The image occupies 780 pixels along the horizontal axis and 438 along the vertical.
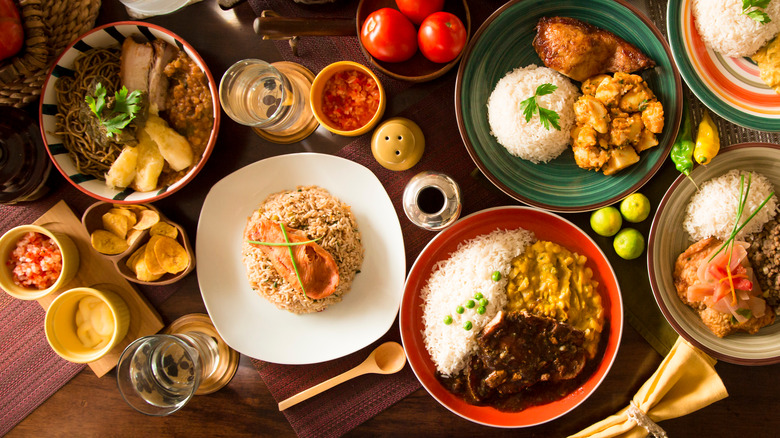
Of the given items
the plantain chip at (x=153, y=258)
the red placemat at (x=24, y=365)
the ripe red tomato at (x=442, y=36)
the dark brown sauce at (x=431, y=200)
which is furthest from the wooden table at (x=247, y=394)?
the dark brown sauce at (x=431, y=200)

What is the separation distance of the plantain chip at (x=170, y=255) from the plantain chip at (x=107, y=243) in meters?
0.17

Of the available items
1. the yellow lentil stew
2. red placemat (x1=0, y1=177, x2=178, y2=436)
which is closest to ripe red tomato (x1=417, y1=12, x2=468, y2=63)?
the yellow lentil stew

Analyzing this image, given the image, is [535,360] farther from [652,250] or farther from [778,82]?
[778,82]

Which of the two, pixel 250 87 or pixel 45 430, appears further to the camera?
pixel 45 430

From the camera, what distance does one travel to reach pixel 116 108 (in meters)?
2.10

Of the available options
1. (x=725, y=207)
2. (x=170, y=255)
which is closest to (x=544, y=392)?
(x=725, y=207)

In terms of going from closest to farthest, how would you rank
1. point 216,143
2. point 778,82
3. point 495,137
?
point 778,82 → point 495,137 → point 216,143

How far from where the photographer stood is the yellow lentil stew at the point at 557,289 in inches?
82.3

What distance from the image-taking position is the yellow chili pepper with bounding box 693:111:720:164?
2018 mm

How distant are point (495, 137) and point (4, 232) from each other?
258 cm

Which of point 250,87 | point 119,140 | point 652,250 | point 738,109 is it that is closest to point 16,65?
point 119,140

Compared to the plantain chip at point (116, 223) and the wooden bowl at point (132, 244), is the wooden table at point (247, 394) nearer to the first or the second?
the wooden bowl at point (132, 244)

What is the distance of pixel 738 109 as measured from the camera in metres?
2.04

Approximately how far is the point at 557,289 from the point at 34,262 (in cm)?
254
